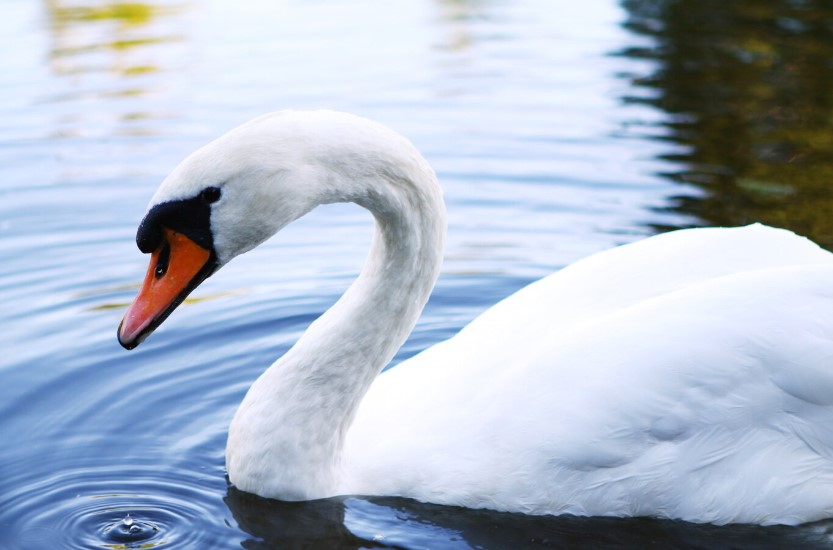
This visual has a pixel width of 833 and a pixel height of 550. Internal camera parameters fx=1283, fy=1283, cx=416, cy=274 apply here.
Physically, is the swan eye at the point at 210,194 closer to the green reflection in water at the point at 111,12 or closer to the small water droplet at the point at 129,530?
the small water droplet at the point at 129,530

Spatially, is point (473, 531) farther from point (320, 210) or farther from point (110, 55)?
point (110, 55)

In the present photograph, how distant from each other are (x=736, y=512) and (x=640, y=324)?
2.63ft

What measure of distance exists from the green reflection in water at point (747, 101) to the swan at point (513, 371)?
3487mm

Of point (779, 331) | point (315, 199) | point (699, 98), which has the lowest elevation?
point (699, 98)

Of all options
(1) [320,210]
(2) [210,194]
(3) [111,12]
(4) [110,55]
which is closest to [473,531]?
(2) [210,194]

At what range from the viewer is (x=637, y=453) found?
4715mm

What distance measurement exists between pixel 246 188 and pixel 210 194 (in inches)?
5.1

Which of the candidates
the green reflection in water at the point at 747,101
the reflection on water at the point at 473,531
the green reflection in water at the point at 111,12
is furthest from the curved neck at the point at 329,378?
the green reflection in water at the point at 111,12

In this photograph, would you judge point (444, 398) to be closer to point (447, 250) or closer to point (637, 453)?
point (637, 453)

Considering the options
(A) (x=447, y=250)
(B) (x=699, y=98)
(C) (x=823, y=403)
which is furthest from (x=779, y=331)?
(B) (x=699, y=98)

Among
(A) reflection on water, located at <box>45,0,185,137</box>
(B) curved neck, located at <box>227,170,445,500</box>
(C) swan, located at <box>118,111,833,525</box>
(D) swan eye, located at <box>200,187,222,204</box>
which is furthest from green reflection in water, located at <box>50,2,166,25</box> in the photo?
(D) swan eye, located at <box>200,187,222,204</box>

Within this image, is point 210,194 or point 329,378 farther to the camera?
point 329,378

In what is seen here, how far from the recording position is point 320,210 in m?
9.23

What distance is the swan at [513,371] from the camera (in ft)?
15.2
